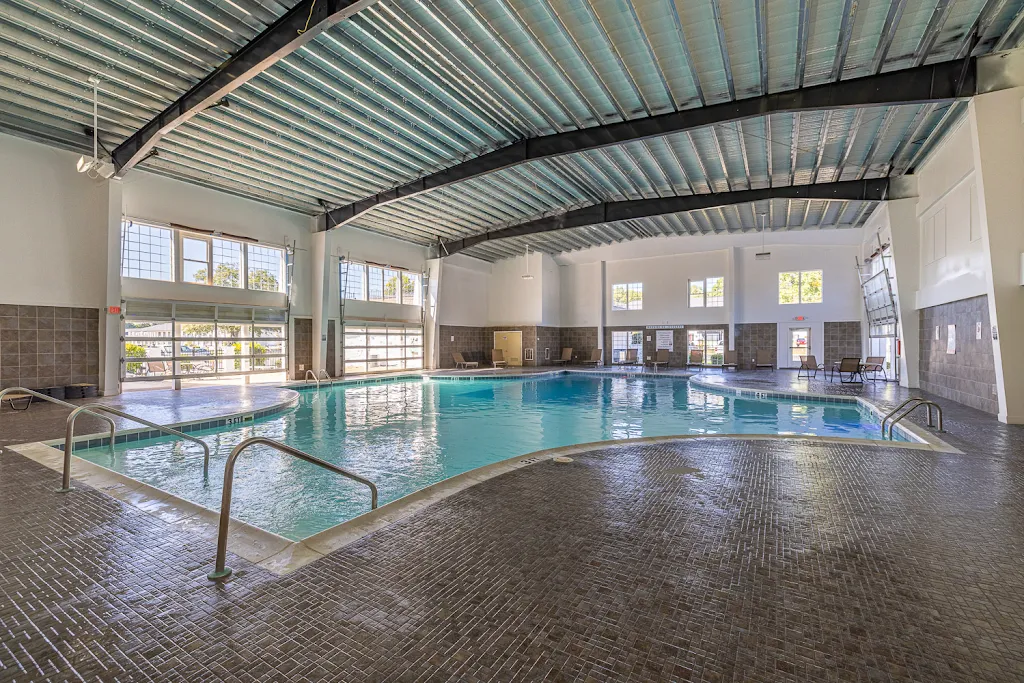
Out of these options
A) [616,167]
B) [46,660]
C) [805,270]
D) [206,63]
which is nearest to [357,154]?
[206,63]

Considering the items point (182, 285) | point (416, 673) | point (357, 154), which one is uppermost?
point (357, 154)

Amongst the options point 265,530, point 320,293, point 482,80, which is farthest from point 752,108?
point 320,293

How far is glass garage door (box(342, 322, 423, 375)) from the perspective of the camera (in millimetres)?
15266

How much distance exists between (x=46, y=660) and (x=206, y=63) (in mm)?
7689

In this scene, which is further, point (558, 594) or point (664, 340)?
point (664, 340)

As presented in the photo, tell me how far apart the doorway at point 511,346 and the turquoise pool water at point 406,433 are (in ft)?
22.2

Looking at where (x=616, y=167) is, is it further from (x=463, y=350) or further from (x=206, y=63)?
(x=463, y=350)

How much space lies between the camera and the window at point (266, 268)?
12500mm

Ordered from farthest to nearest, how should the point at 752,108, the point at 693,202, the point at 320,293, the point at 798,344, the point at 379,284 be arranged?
the point at 798,344 < the point at 379,284 < the point at 320,293 < the point at 693,202 < the point at 752,108

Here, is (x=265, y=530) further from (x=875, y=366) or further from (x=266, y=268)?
(x=875, y=366)

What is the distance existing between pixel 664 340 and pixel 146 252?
1724cm

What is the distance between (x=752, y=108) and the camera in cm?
748

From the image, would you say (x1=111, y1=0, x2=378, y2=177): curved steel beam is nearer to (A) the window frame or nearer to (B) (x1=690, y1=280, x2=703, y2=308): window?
(B) (x1=690, y1=280, x2=703, y2=308): window

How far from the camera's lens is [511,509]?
3193 mm
